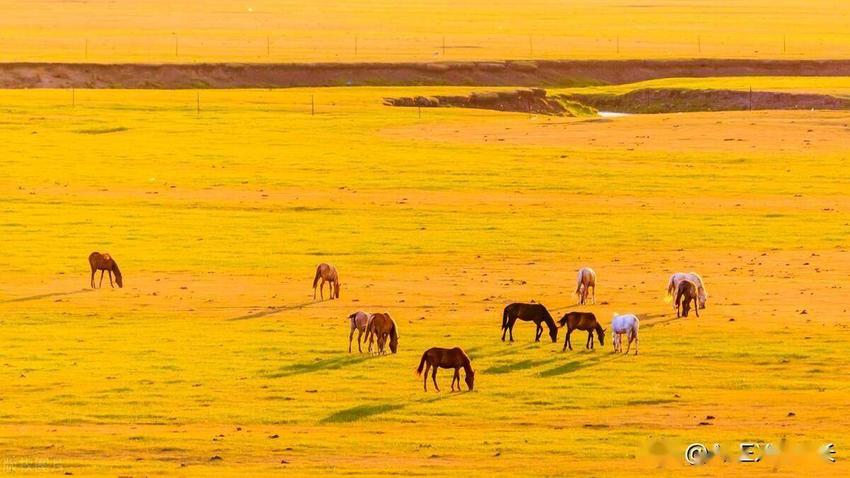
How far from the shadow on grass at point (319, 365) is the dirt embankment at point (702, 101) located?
58.4m

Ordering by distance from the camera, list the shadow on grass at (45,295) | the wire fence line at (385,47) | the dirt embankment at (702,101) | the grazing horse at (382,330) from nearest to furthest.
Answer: the grazing horse at (382,330), the shadow on grass at (45,295), the dirt embankment at (702,101), the wire fence line at (385,47)

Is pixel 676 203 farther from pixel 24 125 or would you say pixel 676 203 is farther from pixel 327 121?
pixel 24 125

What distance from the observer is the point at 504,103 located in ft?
305

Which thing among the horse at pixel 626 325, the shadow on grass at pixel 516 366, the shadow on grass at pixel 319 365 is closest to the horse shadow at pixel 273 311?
the shadow on grass at pixel 319 365

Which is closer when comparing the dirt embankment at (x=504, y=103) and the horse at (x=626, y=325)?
the horse at (x=626, y=325)

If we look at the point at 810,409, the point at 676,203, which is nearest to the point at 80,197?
the point at 676,203

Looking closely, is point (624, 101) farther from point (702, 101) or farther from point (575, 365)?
point (575, 365)

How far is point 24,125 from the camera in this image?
78.3 meters

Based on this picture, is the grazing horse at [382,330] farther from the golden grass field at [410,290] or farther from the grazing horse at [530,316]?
the grazing horse at [530,316]

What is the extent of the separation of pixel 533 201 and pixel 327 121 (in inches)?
1021

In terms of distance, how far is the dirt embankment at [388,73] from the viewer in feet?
324

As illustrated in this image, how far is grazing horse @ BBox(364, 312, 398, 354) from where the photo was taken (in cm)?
3228

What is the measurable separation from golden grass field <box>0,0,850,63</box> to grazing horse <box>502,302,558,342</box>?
74.4 metres

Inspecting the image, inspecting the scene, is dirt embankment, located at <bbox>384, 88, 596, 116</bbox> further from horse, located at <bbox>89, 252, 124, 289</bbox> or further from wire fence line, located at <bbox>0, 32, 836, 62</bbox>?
horse, located at <bbox>89, 252, 124, 289</bbox>
